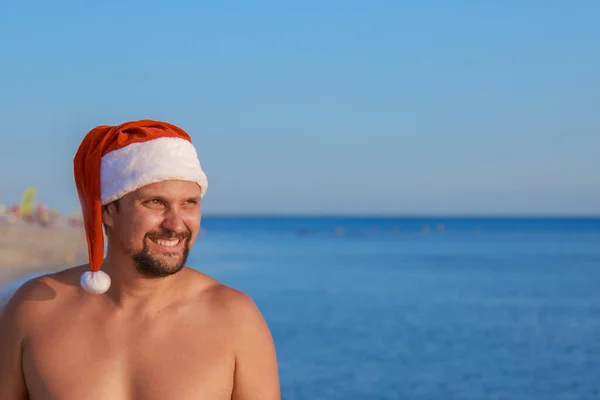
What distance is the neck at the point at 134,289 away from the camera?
3.28 m

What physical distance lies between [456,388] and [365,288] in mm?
14244

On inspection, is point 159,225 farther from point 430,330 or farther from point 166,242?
point 430,330

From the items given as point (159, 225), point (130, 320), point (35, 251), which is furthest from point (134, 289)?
point (35, 251)

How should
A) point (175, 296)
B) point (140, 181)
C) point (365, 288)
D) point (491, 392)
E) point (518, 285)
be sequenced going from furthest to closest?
1. point (518, 285)
2. point (365, 288)
3. point (491, 392)
4. point (175, 296)
5. point (140, 181)

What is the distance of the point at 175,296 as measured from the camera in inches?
133

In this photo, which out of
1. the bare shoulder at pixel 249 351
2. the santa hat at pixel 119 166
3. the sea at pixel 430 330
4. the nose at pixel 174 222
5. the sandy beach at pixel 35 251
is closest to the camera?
the nose at pixel 174 222

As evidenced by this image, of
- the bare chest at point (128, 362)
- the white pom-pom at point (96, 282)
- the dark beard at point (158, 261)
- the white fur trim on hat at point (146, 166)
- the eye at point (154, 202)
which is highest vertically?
the white fur trim on hat at point (146, 166)

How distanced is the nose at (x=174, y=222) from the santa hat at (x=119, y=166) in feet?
0.48

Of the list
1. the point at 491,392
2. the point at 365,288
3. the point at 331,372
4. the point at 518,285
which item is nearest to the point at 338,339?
the point at 331,372

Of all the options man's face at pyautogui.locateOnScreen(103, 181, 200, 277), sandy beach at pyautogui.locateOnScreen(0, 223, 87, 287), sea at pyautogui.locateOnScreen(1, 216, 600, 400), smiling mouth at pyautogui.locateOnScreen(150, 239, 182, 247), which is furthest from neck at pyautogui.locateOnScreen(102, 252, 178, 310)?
sandy beach at pyautogui.locateOnScreen(0, 223, 87, 287)

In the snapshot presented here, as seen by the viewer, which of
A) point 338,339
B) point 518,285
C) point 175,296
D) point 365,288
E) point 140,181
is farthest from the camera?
point 518,285

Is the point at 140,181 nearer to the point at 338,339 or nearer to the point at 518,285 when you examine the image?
the point at 338,339

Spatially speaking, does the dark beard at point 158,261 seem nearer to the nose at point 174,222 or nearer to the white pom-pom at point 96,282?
the nose at point 174,222

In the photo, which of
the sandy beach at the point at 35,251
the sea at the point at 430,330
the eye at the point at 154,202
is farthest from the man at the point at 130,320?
the sandy beach at the point at 35,251
